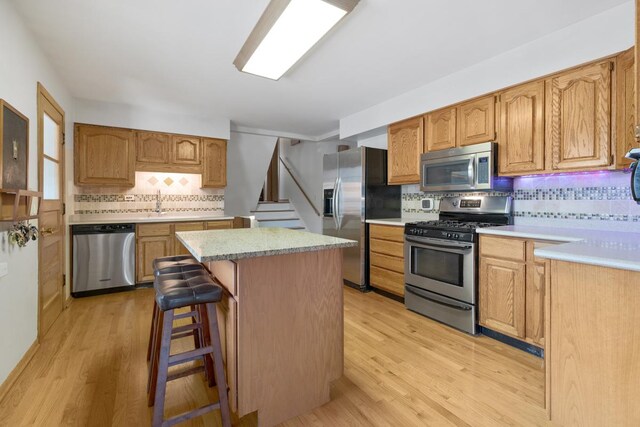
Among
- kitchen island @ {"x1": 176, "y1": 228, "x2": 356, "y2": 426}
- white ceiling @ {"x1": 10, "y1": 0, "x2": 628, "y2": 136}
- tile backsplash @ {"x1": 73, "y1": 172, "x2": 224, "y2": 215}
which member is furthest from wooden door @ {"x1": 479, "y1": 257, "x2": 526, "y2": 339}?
tile backsplash @ {"x1": 73, "y1": 172, "x2": 224, "y2": 215}

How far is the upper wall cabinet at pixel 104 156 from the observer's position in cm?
375

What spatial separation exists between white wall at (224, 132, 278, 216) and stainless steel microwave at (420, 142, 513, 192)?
3202mm

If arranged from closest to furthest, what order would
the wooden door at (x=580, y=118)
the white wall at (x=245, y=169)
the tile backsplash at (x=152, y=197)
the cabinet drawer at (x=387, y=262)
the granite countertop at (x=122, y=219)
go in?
the wooden door at (x=580, y=118) → the cabinet drawer at (x=387, y=262) → the granite countertop at (x=122, y=219) → the tile backsplash at (x=152, y=197) → the white wall at (x=245, y=169)

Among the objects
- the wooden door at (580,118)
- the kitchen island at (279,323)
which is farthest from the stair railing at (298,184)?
the kitchen island at (279,323)

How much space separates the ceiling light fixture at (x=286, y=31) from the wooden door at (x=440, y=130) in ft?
5.39

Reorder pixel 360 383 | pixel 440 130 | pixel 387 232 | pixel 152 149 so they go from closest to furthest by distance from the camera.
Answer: pixel 360 383 → pixel 440 130 → pixel 387 232 → pixel 152 149

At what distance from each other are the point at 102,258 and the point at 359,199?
126 inches

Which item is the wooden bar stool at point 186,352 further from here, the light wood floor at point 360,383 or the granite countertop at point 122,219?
the granite countertop at point 122,219

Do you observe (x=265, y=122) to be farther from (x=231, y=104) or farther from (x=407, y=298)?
(x=407, y=298)

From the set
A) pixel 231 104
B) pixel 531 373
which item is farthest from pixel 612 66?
pixel 231 104

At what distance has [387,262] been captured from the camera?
3557 mm

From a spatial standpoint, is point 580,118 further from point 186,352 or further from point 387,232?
point 186,352

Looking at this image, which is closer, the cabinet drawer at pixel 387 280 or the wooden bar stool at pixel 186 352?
the wooden bar stool at pixel 186 352

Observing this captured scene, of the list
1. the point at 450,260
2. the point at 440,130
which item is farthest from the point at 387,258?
the point at 440,130
